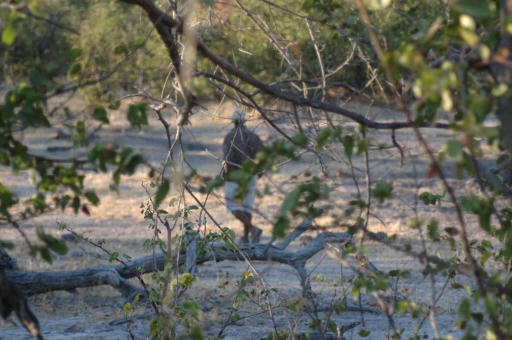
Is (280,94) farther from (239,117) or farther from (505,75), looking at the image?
(239,117)

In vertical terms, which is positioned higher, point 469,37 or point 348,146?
point 469,37

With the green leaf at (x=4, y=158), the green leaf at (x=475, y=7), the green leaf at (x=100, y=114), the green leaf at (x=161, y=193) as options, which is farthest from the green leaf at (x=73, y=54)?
the green leaf at (x=475, y=7)

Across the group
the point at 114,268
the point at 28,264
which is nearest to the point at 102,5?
the point at 28,264

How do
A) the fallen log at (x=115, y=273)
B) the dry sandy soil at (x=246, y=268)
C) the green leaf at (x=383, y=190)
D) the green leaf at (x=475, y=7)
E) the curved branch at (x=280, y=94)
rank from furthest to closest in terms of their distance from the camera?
the fallen log at (x=115, y=273) → the dry sandy soil at (x=246, y=268) → the curved branch at (x=280, y=94) → the green leaf at (x=383, y=190) → the green leaf at (x=475, y=7)

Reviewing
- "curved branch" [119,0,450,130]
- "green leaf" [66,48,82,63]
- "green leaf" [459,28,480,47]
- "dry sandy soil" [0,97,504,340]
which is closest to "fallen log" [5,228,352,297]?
"dry sandy soil" [0,97,504,340]

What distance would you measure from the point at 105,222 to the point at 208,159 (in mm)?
6486

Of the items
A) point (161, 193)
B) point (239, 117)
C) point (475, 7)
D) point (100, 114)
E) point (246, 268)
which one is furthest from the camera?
point (246, 268)

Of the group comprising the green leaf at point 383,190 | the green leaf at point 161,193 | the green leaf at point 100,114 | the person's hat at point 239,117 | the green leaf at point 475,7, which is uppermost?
the green leaf at point 475,7

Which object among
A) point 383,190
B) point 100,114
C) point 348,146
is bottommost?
→ point 383,190

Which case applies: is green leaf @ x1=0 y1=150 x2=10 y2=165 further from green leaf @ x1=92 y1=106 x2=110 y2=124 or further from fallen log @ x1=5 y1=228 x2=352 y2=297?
fallen log @ x1=5 y1=228 x2=352 y2=297

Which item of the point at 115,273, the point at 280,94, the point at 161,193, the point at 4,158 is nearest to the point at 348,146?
the point at 280,94

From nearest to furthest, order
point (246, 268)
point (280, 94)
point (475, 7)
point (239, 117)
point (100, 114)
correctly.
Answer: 1. point (475, 7)
2. point (100, 114)
3. point (280, 94)
4. point (239, 117)
5. point (246, 268)

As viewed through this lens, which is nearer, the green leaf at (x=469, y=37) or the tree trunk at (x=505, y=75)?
the green leaf at (x=469, y=37)

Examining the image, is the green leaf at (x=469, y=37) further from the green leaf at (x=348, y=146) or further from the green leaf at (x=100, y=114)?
the green leaf at (x=100, y=114)
